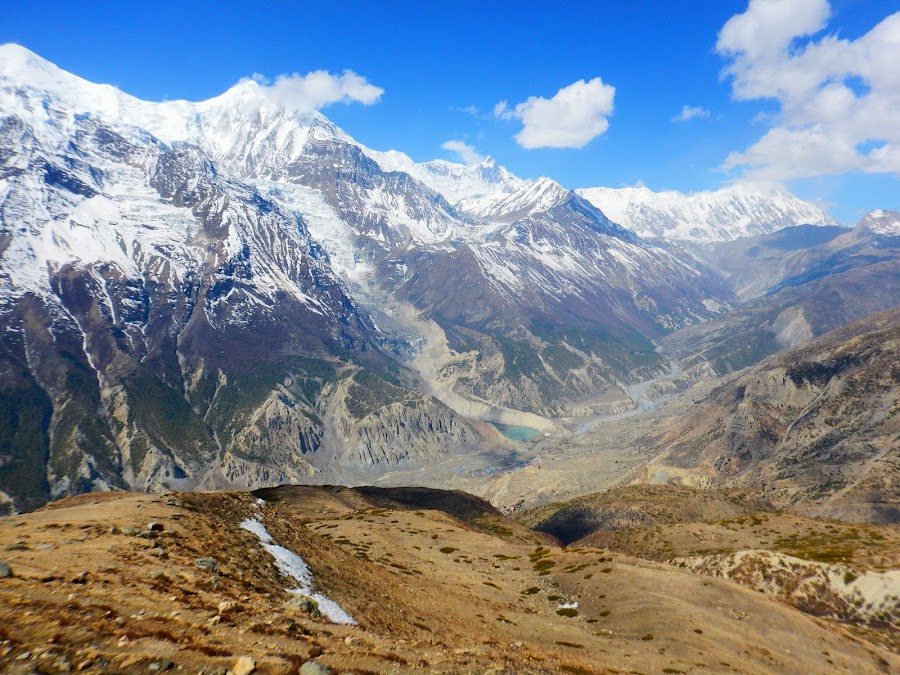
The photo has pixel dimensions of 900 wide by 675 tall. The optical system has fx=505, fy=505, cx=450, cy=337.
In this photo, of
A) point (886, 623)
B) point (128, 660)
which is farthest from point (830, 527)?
point (128, 660)

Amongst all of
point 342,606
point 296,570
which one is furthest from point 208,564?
point 342,606

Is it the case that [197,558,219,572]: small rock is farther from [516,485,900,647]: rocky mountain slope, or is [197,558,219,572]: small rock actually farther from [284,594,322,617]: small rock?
[516,485,900,647]: rocky mountain slope

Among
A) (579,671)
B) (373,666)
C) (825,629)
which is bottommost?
(825,629)

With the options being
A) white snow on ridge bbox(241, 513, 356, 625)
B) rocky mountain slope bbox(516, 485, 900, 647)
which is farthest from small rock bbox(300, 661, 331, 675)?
rocky mountain slope bbox(516, 485, 900, 647)

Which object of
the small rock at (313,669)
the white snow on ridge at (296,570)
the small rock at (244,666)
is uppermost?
the small rock at (244,666)

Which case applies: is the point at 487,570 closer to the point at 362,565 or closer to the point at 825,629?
the point at 362,565

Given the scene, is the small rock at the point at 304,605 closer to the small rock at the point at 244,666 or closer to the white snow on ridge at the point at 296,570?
the white snow on ridge at the point at 296,570

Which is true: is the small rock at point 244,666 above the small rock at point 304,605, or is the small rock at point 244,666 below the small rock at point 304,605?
above

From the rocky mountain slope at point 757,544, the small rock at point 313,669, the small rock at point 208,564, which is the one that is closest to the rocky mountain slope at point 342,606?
the small rock at point 208,564
